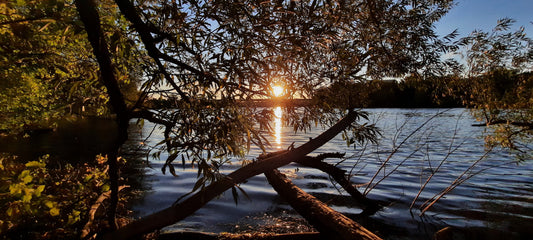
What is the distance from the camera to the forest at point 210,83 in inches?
129

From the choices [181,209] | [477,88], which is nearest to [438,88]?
[477,88]

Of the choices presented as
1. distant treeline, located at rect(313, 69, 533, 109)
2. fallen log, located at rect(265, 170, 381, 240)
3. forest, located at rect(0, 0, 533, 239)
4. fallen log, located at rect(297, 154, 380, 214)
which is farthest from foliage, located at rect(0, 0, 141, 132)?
distant treeline, located at rect(313, 69, 533, 109)

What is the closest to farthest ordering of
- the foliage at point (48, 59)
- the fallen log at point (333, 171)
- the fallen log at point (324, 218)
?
1. the foliage at point (48, 59)
2. the fallen log at point (324, 218)
3. the fallen log at point (333, 171)

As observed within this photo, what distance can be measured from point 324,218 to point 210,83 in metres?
3.00

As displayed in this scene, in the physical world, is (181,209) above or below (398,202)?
above

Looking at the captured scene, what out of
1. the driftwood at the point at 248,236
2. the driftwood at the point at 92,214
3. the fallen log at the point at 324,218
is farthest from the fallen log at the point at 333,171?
the driftwood at the point at 92,214

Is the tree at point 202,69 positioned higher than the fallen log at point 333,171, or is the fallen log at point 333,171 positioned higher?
the tree at point 202,69

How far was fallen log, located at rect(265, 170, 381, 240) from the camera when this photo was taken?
4277mm

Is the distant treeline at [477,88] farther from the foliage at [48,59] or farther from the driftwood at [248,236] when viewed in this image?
the foliage at [48,59]

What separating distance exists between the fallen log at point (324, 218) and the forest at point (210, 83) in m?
0.03

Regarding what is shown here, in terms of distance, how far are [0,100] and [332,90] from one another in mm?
7857

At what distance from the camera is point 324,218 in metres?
4.82

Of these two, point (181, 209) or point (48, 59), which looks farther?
point (48, 59)

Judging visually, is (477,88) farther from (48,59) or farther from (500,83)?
(48,59)
